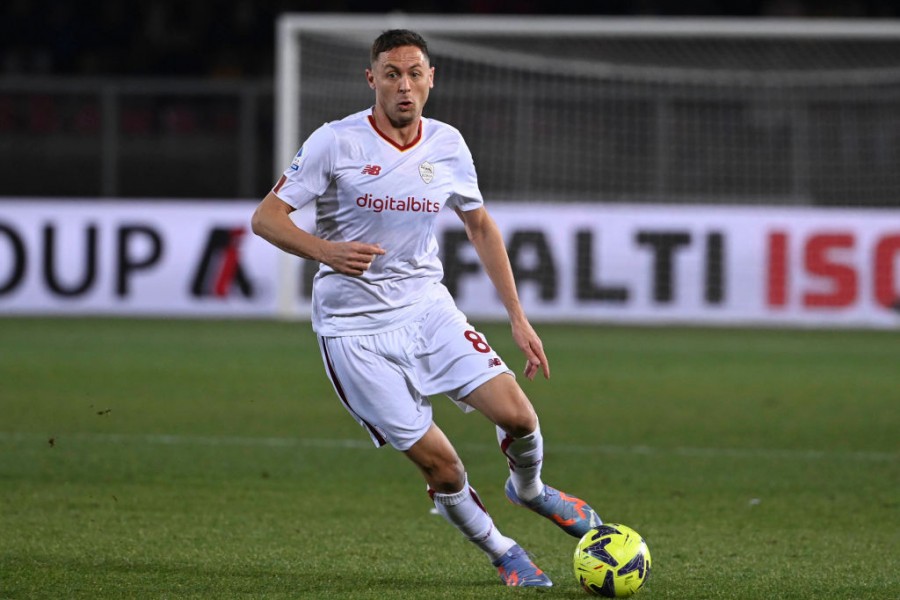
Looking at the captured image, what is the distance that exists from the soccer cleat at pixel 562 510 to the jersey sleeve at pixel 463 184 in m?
1.05

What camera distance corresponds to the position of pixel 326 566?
17.8ft

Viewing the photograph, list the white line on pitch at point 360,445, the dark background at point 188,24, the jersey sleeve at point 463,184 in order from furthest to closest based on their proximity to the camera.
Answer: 1. the dark background at point 188,24
2. the white line on pitch at point 360,445
3. the jersey sleeve at point 463,184

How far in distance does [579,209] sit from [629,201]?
4.52ft

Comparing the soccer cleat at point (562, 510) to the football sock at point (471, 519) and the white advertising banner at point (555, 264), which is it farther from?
the white advertising banner at point (555, 264)

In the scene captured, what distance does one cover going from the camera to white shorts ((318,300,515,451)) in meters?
5.06

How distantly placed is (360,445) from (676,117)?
9502mm

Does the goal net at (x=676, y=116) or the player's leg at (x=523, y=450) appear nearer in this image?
the player's leg at (x=523, y=450)

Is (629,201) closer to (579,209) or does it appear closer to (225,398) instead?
(579,209)

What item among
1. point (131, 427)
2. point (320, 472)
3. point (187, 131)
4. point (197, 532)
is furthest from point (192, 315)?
point (197, 532)

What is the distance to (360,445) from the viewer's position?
8.72 m

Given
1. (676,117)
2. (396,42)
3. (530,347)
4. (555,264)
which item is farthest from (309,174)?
(676,117)

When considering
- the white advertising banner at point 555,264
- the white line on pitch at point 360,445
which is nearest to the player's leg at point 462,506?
the white line on pitch at point 360,445

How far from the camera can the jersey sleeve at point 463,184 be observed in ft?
17.6

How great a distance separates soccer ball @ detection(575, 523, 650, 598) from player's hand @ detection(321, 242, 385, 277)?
1247 millimetres
